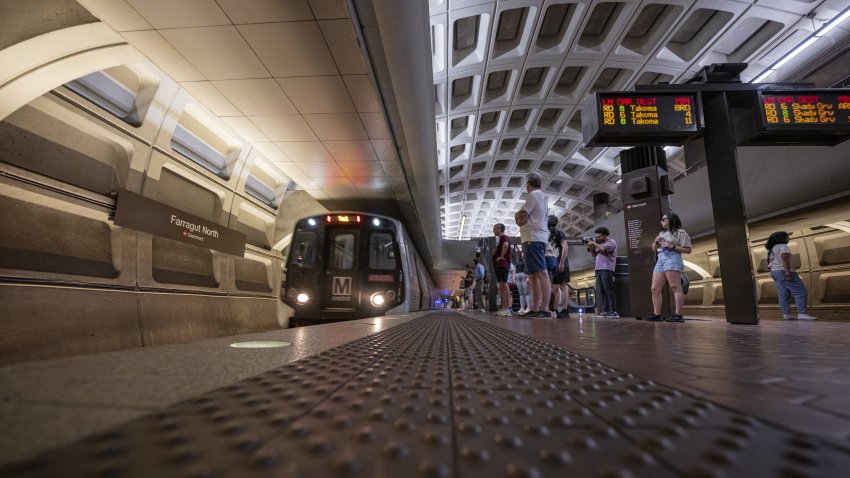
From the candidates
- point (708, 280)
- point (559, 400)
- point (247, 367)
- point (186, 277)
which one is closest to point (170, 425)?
point (247, 367)

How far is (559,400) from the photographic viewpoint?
2.76 ft

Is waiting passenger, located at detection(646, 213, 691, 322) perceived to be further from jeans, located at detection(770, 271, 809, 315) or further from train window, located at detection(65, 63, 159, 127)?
train window, located at detection(65, 63, 159, 127)

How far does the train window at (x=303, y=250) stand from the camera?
7570 mm

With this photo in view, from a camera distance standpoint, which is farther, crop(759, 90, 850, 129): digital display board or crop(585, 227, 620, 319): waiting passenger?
crop(585, 227, 620, 319): waiting passenger

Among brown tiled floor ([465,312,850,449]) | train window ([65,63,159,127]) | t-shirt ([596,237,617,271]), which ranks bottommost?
brown tiled floor ([465,312,850,449])

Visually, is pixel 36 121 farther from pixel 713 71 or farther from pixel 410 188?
pixel 713 71

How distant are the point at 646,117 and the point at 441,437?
232 inches

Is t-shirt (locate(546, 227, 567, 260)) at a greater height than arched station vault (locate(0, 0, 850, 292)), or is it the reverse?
arched station vault (locate(0, 0, 850, 292))

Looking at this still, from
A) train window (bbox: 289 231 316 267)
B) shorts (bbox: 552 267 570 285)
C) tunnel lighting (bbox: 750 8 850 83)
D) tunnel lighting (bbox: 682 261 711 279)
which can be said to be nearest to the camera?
shorts (bbox: 552 267 570 285)

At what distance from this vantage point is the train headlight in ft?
25.2

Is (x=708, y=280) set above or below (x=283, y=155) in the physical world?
below

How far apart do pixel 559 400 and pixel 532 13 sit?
10.2 meters

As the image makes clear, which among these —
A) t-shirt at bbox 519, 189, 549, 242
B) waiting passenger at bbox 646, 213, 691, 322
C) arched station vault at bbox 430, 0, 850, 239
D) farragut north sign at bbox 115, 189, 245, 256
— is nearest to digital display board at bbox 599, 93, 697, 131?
waiting passenger at bbox 646, 213, 691, 322

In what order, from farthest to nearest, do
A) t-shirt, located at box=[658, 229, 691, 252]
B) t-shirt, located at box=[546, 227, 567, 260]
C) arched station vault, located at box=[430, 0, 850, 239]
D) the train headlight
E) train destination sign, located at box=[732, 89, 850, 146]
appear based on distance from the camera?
arched station vault, located at box=[430, 0, 850, 239], the train headlight, t-shirt, located at box=[546, 227, 567, 260], train destination sign, located at box=[732, 89, 850, 146], t-shirt, located at box=[658, 229, 691, 252]
